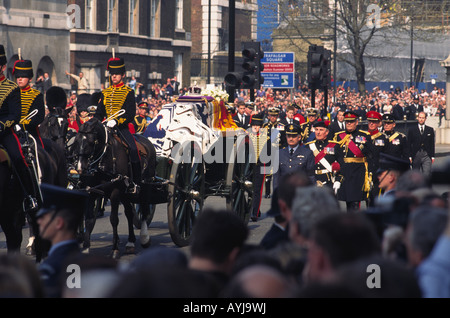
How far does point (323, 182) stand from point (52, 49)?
28.6 m

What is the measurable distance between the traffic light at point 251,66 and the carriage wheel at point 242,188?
21.7ft

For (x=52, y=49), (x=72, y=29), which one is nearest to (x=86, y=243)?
(x=52, y=49)

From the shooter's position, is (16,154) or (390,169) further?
(16,154)

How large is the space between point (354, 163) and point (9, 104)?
5833 millimetres

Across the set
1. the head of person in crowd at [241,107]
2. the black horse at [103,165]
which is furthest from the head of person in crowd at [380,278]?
the head of person in crowd at [241,107]

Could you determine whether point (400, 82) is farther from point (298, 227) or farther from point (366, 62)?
point (298, 227)

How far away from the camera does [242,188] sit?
14.5m

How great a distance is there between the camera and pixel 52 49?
40812 mm

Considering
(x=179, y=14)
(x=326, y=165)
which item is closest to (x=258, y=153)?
(x=326, y=165)

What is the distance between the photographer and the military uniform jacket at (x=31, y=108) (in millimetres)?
11531

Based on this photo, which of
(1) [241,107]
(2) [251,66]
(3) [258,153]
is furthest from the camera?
(1) [241,107]

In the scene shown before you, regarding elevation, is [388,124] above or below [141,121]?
above

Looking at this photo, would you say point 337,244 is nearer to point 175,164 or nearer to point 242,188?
point 175,164

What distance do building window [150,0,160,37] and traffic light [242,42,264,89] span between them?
30.7m
